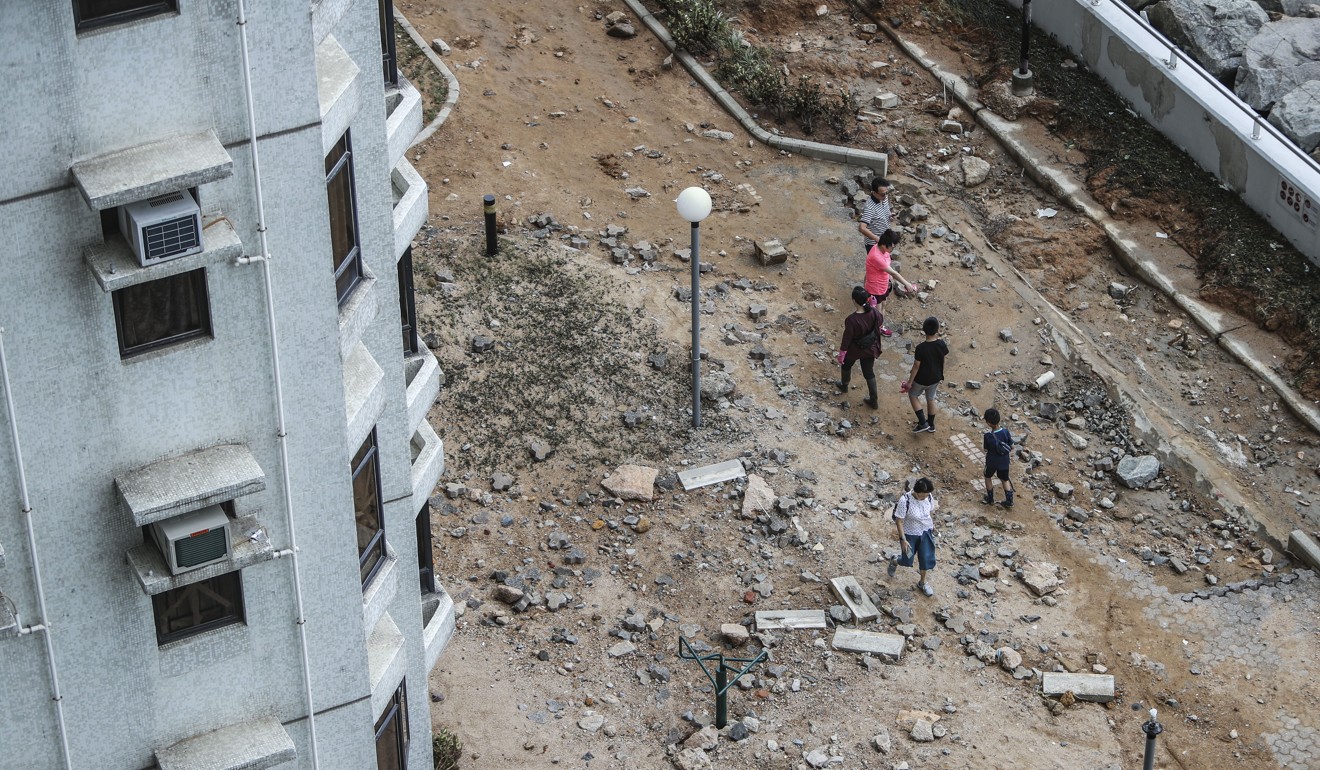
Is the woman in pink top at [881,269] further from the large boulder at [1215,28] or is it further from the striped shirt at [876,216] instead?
the large boulder at [1215,28]

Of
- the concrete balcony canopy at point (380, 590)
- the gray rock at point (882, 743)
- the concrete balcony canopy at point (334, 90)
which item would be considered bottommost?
the gray rock at point (882, 743)

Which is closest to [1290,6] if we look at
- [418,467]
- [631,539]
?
[631,539]

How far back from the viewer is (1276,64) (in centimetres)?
2972

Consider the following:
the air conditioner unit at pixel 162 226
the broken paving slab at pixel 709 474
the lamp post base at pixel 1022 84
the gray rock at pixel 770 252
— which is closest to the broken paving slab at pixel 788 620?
the broken paving slab at pixel 709 474

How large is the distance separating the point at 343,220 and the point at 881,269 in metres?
12.1

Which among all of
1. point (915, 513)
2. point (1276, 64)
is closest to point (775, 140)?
Result: point (1276, 64)

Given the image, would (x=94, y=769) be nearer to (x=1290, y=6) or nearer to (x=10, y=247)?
(x=10, y=247)

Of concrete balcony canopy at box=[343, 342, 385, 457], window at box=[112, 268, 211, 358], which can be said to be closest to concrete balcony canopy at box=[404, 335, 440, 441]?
concrete balcony canopy at box=[343, 342, 385, 457]

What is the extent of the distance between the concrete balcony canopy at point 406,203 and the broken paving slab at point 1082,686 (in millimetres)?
9253

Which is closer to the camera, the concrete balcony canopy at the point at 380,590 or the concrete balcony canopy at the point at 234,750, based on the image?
the concrete balcony canopy at the point at 234,750

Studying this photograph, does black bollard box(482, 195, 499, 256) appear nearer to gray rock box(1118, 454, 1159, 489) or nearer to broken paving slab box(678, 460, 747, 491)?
broken paving slab box(678, 460, 747, 491)

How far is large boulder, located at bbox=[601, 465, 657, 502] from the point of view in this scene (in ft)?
74.6

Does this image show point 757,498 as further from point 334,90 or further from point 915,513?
point 334,90

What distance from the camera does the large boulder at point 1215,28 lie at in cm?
3034
